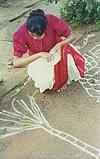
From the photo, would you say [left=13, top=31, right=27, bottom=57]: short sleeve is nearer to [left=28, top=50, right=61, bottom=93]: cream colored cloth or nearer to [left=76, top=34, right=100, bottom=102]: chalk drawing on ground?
[left=28, top=50, right=61, bottom=93]: cream colored cloth

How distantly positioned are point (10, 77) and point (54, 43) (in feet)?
2.88

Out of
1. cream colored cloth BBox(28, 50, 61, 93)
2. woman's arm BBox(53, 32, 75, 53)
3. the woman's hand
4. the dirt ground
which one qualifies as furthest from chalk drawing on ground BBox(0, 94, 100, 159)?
woman's arm BBox(53, 32, 75, 53)

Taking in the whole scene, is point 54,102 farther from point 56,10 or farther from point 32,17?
point 56,10

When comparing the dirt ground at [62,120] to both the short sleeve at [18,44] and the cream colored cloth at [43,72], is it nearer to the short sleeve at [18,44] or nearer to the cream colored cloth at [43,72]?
the cream colored cloth at [43,72]

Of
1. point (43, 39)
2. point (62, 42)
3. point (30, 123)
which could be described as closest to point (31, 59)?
point (43, 39)

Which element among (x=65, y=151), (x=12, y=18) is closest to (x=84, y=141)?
(x=65, y=151)

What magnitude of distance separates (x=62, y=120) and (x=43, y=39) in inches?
37.4

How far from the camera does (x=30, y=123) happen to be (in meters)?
4.31

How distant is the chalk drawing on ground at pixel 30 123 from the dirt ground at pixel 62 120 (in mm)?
19

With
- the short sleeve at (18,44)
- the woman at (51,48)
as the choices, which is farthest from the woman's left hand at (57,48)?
the short sleeve at (18,44)

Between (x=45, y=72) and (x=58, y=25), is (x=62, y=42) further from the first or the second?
(x=45, y=72)

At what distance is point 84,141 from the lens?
155 inches

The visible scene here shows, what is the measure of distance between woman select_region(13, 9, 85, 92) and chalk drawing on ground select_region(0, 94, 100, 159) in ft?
1.35

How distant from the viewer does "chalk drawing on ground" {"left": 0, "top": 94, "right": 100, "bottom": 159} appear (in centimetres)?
391
